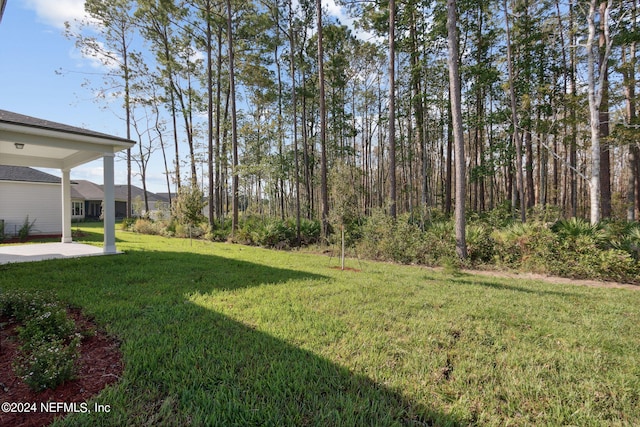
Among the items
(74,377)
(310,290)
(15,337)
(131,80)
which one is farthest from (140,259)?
(131,80)

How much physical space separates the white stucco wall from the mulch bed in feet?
48.2

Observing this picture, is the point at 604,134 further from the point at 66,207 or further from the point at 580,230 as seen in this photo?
the point at 66,207

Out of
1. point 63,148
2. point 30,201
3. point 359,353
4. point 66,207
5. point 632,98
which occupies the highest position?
point 632,98

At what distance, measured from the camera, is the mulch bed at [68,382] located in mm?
1751

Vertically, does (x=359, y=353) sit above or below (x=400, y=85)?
below

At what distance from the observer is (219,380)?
6.97 feet

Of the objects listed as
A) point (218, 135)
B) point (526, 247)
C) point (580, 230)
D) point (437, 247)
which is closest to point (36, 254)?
point (218, 135)

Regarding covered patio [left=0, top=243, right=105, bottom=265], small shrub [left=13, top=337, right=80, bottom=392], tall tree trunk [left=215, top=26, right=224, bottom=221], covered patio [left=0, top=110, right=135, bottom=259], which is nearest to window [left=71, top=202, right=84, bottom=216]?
tall tree trunk [left=215, top=26, right=224, bottom=221]

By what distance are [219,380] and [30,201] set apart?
17229 mm

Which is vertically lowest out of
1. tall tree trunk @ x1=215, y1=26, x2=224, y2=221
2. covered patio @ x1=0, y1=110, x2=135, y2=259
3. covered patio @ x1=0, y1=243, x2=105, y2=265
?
covered patio @ x1=0, y1=243, x2=105, y2=265

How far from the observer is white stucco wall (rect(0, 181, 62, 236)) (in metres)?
12.3

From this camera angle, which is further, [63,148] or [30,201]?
[30,201]

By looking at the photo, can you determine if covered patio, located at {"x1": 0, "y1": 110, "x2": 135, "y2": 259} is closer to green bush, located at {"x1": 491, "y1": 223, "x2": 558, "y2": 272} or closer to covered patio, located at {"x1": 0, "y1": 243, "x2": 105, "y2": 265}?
covered patio, located at {"x1": 0, "y1": 243, "x2": 105, "y2": 265}

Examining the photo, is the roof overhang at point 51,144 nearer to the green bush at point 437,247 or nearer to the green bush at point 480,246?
the green bush at point 437,247
